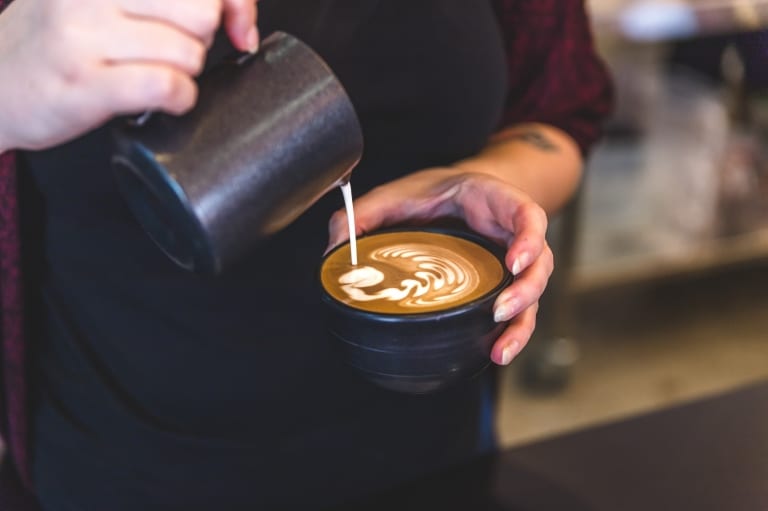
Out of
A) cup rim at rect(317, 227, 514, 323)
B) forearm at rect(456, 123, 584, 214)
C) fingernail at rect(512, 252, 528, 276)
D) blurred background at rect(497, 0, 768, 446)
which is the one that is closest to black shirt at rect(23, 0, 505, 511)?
forearm at rect(456, 123, 584, 214)

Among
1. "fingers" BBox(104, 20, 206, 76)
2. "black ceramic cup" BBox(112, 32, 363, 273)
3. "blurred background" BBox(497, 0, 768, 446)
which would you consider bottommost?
"blurred background" BBox(497, 0, 768, 446)

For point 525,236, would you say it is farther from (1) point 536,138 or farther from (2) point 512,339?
(1) point 536,138

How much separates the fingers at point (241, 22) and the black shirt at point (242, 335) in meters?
0.27

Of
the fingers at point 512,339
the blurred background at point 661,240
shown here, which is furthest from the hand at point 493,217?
the blurred background at point 661,240

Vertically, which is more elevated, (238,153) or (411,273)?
(238,153)

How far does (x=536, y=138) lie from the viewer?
111 cm

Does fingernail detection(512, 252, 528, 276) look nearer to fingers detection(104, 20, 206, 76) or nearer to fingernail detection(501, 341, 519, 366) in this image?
fingernail detection(501, 341, 519, 366)

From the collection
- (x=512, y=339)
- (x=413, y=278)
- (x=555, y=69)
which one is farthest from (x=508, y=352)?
(x=555, y=69)

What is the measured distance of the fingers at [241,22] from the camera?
23.5 inches

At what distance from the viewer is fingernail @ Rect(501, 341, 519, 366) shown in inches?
28.0

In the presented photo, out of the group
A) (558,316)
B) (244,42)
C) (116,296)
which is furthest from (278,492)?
(558,316)

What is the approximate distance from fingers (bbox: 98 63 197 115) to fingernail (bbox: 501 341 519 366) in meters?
0.34

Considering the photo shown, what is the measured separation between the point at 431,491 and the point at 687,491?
9.9 inches

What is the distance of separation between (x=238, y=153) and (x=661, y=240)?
2259mm
